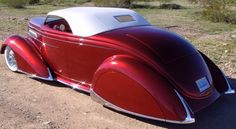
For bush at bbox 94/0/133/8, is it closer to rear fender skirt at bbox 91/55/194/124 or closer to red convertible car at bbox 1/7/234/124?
red convertible car at bbox 1/7/234/124

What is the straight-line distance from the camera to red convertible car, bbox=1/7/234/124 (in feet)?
18.0

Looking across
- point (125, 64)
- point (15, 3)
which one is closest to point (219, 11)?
point (125, 64)

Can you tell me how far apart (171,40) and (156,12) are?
12.5m

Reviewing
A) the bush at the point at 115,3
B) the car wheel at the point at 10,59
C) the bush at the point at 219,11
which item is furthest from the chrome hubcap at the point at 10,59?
the bush at the point at 115,3

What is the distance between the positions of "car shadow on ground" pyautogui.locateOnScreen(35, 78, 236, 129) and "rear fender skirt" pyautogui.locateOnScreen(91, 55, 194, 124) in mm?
343

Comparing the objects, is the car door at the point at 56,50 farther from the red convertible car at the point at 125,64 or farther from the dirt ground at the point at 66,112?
the dirt ground at the point at 66,112

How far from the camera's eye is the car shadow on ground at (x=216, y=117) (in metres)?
5.74

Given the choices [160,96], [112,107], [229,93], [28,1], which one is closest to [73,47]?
[112,107]

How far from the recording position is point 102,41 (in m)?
6.11

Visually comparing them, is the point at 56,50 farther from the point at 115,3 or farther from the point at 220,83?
the point at 115,3

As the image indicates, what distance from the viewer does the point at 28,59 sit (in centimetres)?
732

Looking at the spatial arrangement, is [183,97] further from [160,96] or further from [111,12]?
[111,12]

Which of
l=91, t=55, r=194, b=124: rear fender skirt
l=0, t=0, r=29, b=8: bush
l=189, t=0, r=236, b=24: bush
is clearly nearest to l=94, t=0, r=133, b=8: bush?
Answer: l=0, t=0, r=29, b=8: bush

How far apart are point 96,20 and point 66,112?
1464mm
